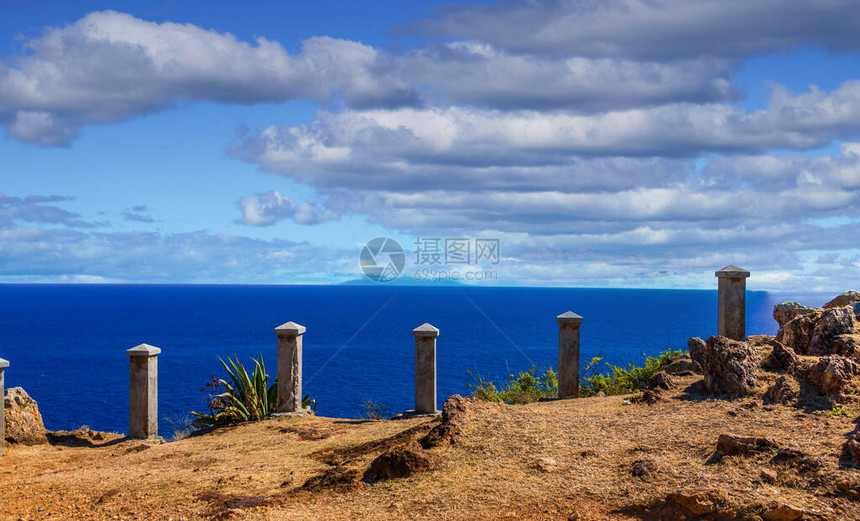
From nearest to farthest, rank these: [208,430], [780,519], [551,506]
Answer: [780,519]
[551,506]
[208,430]

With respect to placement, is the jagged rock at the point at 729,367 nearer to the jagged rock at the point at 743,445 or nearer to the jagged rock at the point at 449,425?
the jagged rock at the point at 743,445

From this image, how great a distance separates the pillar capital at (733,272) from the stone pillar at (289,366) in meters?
8.17

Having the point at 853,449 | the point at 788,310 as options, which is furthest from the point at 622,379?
the point at 853,449

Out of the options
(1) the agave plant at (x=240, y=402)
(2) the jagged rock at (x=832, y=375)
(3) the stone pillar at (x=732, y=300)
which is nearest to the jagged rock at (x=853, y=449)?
(2) the jagged rock at (x=832, y=375)

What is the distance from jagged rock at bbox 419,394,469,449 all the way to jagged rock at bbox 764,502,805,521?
3.15 meters

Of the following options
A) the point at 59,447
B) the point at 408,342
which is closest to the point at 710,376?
the point at 59,447

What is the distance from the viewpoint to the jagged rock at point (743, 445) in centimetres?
598

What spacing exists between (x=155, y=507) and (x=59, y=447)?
17.8ft

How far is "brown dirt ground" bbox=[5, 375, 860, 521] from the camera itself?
556 cm

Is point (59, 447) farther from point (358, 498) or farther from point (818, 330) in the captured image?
point (818, 330)

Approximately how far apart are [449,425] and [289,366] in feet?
17.0

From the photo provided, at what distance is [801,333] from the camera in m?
10.7

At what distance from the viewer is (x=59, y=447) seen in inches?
424

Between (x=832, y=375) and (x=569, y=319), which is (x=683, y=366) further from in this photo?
(x=832, y=375)
